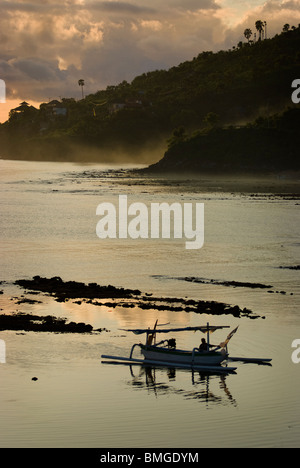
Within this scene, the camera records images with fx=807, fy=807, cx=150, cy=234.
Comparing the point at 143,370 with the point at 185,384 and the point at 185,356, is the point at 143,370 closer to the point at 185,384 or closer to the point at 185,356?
the point at 185,356

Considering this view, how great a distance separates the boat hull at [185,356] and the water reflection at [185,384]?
0.49 m

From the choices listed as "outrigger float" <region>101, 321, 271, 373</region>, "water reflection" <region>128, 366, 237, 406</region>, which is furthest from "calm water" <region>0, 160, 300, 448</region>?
"outrigger float" <region>101, 321, 271, 373</region>

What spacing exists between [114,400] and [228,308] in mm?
17524

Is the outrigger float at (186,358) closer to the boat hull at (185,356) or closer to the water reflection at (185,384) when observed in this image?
A: the boat hull at (185,356)

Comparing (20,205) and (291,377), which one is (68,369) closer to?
(291,377)

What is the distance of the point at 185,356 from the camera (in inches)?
1544

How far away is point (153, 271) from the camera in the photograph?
221ft

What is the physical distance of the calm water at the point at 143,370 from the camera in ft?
103

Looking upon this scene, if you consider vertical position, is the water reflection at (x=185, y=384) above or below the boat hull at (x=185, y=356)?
below

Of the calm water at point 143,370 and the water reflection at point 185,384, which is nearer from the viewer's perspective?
the calm water at point 143,370

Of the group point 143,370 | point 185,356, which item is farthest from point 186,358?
point 143,370

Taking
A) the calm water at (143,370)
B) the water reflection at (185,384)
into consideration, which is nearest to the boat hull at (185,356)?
the water reflection at (185,384)

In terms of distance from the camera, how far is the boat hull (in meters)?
39.1

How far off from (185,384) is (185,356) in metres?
2.31
